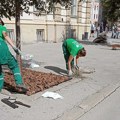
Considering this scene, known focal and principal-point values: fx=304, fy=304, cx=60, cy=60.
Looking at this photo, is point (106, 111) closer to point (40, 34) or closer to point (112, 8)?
point (40, 34)

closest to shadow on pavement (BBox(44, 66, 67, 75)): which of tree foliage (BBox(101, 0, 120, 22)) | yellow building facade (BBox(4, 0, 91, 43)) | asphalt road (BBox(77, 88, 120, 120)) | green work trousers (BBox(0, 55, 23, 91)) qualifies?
asphalt road (BBox(77, 88, 120, 120))

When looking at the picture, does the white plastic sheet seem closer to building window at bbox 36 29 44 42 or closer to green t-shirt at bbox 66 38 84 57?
green t-shirt at bbox 66 38 84 57

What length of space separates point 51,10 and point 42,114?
3896 millimetres

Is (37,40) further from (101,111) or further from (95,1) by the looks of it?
(95,1)

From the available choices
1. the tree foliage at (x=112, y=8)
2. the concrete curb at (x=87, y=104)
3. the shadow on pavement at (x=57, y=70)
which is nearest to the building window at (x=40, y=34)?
the tree foliage at (x=112, y=8)

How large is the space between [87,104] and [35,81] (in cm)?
189

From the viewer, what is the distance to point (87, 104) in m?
6.38

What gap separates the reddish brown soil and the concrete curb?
1112 mm

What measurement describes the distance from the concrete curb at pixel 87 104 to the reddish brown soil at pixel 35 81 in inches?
43.8

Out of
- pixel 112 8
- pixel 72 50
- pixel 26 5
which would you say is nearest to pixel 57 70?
pixel 72 50

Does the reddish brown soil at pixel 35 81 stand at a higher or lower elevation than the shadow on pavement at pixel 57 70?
higher

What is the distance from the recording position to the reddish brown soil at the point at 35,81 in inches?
274

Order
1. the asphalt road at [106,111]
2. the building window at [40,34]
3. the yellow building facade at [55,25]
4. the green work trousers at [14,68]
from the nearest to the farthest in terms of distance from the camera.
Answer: the asphalt road at [106,111] < the green work trousers at [14,68] < the yellow building facade at [55,25] < the building window at [40,34]

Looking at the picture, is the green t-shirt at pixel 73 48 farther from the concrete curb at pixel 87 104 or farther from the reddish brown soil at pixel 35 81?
the concrete curb at pixel 87 104
